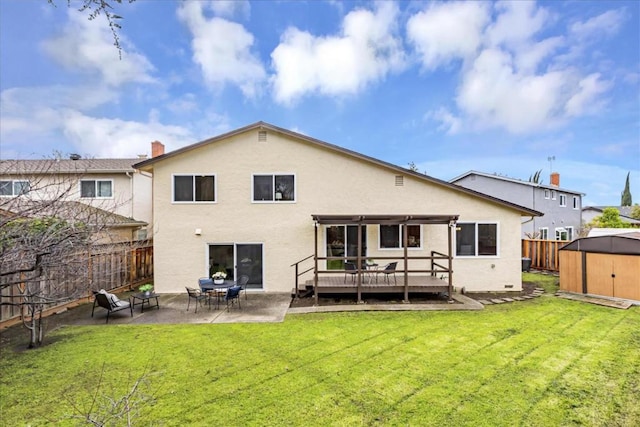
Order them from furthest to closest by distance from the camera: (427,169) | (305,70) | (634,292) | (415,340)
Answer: (427,169) → (305,70) → (634,292) → (415,340)

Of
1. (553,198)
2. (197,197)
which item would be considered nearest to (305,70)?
(197,197)

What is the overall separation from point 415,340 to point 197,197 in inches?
351

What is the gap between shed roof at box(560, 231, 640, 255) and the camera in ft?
30.0

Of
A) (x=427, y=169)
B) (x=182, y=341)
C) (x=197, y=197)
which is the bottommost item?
(x=182, y=341)

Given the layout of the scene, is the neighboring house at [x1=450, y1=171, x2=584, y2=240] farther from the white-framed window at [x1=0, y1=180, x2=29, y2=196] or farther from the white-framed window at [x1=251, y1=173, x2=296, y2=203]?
the white-framed window at [x1=0, y1=180, x2=29, y2=196]

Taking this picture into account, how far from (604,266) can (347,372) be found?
9901 millimetres

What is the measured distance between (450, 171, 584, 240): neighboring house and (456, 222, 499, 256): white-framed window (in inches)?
530

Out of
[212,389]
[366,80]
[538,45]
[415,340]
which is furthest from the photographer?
[366,80]

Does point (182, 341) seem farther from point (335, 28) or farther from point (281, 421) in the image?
point (335, 28)

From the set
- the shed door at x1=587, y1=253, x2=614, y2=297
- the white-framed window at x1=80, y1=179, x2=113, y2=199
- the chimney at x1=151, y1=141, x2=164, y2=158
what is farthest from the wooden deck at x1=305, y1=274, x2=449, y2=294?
the white-framed window at x1=80, y1=179, x2=113, y2=199

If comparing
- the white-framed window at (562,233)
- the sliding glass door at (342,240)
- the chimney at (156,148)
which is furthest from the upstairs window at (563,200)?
the chimney at (156,148)

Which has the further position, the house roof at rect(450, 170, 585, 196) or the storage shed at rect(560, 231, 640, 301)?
the house roof at rect(450, 170, 585, 196)

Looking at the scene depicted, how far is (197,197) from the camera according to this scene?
37.6 feet

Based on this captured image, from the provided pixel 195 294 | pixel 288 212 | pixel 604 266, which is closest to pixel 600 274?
pixel 604 266
